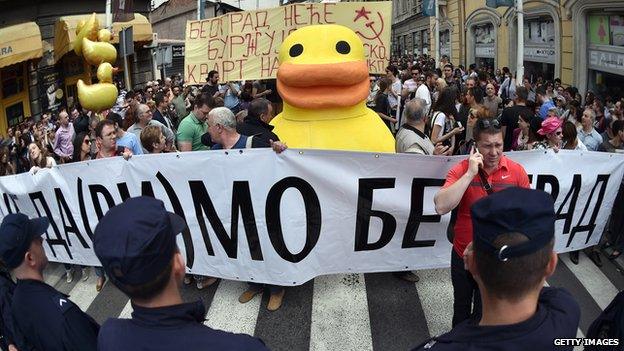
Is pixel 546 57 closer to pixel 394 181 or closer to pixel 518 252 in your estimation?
pixel 394 181

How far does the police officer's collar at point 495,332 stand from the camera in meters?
1.70

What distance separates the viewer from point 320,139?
5.64m

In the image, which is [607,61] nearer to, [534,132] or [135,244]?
[534,132]

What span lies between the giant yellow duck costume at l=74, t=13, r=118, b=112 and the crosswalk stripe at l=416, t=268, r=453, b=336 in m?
5.04

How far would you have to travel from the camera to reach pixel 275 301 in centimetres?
480

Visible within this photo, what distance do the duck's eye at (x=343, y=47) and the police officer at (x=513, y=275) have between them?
4.22 meters

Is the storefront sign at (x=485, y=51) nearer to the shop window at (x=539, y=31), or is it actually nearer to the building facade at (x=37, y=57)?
the shop window at (x=539, y=31)

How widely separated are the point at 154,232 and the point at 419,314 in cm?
328

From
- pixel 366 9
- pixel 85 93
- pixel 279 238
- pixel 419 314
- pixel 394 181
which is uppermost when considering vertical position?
pixel 366 9

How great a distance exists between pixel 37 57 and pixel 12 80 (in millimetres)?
1225

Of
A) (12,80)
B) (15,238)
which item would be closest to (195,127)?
(15,238)

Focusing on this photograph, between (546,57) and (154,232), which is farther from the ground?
(546,57)

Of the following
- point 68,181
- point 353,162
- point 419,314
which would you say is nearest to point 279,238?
point 353,162

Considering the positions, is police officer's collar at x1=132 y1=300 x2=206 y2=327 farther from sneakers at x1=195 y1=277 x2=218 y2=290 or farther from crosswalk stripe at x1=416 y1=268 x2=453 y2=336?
sneakers at x1=195 y1=277 x2=218 y2=290
